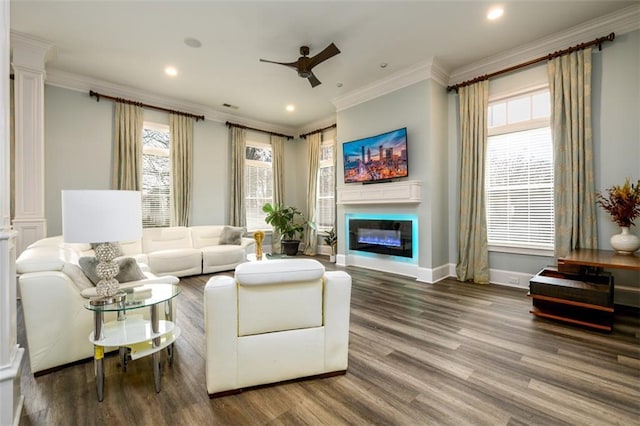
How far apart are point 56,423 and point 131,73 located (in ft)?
16.0

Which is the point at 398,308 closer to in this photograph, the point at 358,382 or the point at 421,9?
the point at 358,382

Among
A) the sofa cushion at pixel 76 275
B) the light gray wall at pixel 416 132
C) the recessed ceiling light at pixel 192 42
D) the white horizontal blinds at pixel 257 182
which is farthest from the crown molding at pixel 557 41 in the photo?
the sofa cushion at pixel 76 275

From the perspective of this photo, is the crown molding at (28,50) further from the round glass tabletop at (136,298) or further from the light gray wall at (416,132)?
the light gray wall at (416,132)

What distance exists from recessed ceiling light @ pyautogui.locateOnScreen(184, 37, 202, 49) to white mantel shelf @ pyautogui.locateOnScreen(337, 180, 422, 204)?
3.28 m

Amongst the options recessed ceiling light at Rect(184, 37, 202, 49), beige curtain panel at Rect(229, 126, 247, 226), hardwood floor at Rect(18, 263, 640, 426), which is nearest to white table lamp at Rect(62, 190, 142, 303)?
hardwood floor at Rect(18, 263, 640, 426)

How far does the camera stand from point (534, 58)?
149 inches

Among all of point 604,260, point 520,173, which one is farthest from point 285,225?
point 604,260

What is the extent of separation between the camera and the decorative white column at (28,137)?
3648 millimetres

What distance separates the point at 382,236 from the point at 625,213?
297 centimetres

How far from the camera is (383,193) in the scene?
4.81 m

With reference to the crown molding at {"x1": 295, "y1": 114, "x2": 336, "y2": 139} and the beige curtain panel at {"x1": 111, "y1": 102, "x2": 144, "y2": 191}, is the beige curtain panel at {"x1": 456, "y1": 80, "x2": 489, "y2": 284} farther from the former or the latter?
the beige curtain panel at {"x1": 111, "y1": 102, "x2": 144, "y2": 191}

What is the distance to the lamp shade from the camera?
61.7 inches

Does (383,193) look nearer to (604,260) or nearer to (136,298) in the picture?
(604,260)

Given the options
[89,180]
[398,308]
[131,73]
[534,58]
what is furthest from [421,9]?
[89,180]
